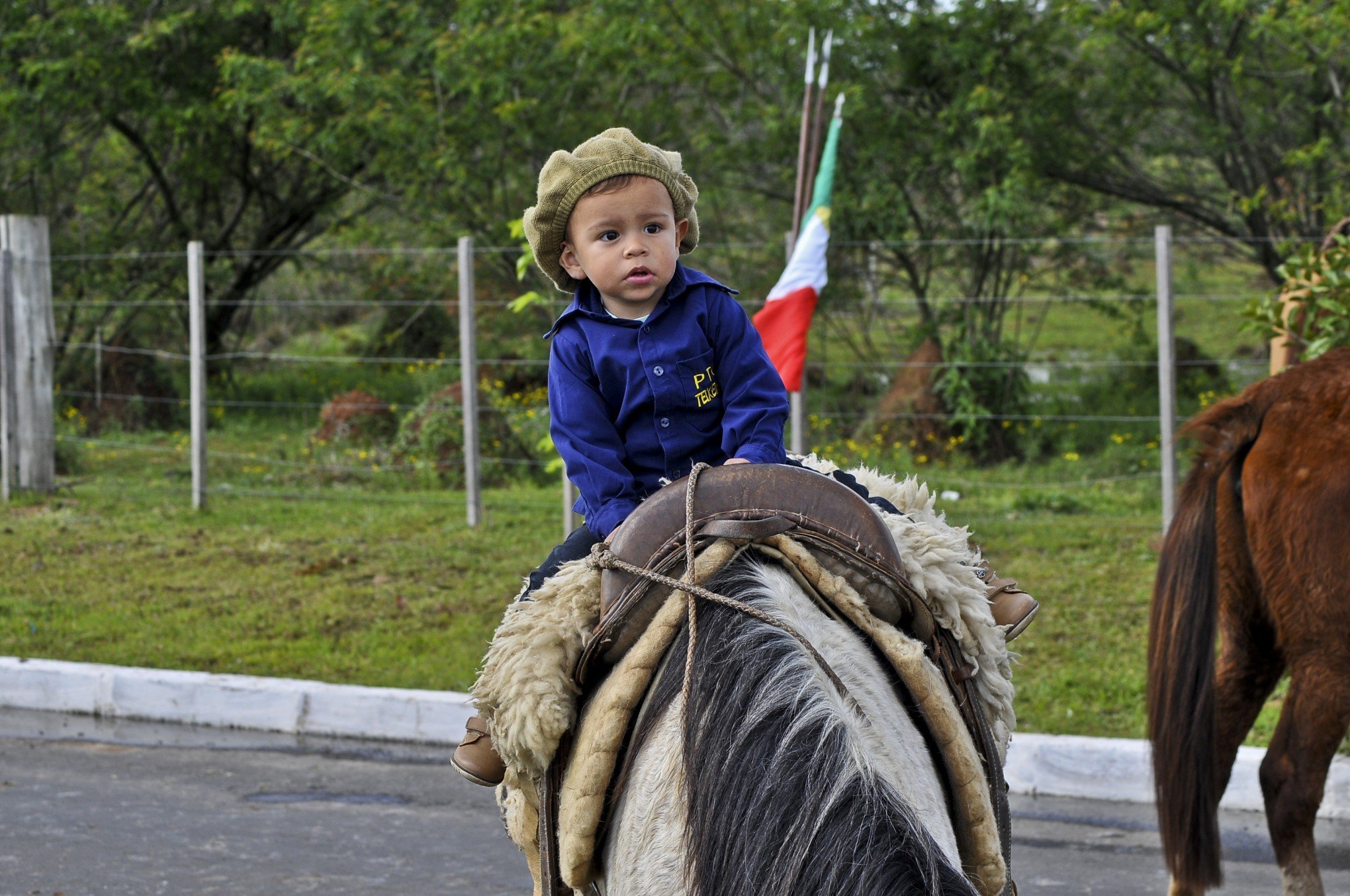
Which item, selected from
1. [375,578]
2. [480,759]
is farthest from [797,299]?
[480,759]

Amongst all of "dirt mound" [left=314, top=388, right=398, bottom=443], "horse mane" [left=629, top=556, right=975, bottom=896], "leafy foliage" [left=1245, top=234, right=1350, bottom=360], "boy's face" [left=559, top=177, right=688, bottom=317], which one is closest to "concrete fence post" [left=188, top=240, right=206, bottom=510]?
Answer: "dirt mound" [left=314, top=388, right=398, bottom=443]

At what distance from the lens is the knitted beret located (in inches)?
96.7

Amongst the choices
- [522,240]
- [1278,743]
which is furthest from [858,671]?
[522,240]

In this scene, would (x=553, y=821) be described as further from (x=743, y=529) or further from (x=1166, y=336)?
(x=1166, y=336)

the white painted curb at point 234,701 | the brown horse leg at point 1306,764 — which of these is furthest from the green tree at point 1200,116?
the white painted curb at point 234,701

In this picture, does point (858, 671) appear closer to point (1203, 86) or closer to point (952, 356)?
point (952, 356)

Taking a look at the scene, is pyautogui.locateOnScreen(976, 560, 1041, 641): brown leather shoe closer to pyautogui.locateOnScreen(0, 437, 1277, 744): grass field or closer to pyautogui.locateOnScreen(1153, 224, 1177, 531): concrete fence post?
pyautogui.locateOnScreen(0, 437, 1277, 744): grass field

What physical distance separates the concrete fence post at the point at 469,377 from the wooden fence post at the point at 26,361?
11.6 feet

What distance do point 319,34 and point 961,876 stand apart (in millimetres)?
11470

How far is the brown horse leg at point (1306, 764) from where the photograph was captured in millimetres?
3611

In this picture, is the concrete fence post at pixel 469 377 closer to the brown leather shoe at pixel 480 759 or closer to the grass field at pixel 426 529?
the grass field at pixel 426 529

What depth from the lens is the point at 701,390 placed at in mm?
2539

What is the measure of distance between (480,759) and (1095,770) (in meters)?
3.36

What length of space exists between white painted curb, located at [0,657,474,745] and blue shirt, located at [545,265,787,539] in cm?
332
